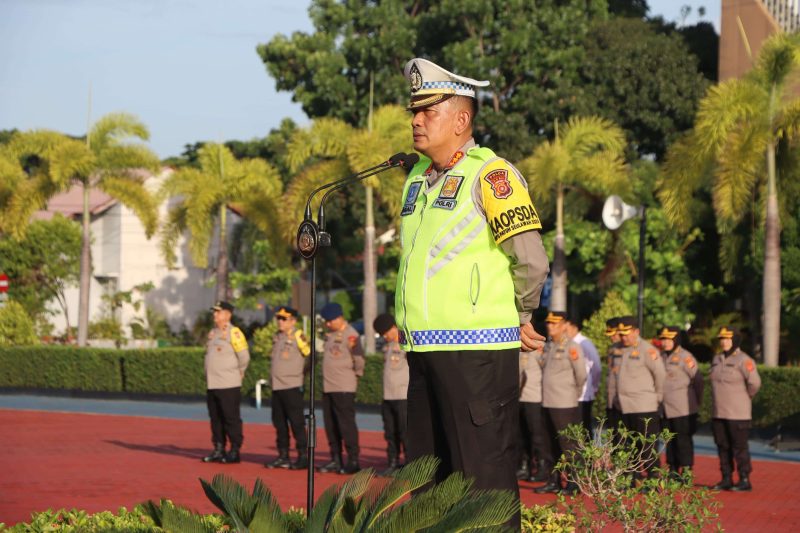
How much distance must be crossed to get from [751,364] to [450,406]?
9.33 m

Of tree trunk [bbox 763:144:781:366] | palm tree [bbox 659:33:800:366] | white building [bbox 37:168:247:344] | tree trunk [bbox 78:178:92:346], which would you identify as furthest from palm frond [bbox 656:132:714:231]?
white building [bbox 37:168:247:344]

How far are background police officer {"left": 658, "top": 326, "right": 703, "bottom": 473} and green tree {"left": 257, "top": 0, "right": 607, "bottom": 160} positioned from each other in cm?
2164

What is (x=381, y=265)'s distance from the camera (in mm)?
39875

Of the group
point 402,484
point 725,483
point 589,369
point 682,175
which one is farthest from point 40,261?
point 402,484

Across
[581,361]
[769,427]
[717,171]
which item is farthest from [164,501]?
[717,171]

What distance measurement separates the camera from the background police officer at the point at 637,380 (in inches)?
529

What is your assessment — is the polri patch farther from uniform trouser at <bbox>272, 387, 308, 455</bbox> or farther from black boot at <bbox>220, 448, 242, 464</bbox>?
black boot at <bbox>220, 448, 242, 464</bbox>

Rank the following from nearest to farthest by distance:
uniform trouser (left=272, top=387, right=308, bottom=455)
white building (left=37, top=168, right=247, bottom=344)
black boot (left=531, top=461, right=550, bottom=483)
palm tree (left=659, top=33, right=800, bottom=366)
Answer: black boot (left=531, top=461, right=550, bottom=483)
uniform trouser (left=272, top=387, right=308, bottom=455)
palm tree (left=659, top=33, right=800, bottom=366)
white building (left=37, top=168, right=247, bottom=344)

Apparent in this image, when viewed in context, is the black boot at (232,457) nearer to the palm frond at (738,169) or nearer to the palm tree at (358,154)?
the palm frond at (738,169)

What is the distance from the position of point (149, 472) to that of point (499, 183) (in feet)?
33.2

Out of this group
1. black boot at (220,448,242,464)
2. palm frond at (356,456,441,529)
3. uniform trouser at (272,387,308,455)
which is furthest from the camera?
black boot at (220,448,242,464)

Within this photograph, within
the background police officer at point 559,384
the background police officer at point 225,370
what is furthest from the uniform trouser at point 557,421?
the background police officer at point 225,370

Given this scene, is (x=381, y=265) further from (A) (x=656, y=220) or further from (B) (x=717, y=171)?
(B) (x=717, y=171)

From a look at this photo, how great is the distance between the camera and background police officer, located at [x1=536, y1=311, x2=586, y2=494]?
13.2 meters
